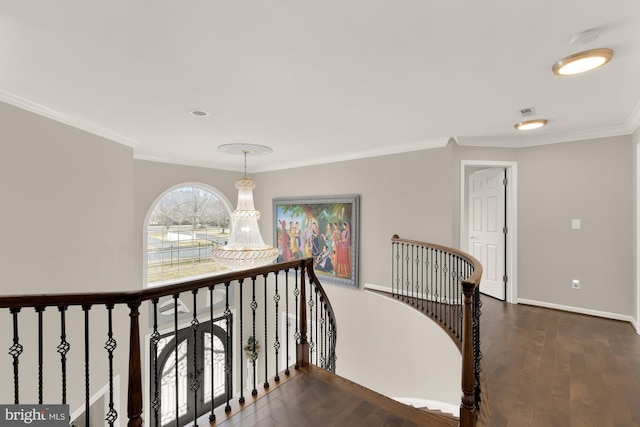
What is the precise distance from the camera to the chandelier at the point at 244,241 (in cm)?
380

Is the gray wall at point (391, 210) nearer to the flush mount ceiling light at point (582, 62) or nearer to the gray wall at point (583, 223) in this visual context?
the gray wall at point (583, 223)

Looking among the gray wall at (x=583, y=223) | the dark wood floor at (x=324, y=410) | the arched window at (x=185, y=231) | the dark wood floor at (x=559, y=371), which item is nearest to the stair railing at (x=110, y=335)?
the dark wood floor at (x=324, y=410)

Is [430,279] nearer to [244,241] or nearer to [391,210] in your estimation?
[391,210]

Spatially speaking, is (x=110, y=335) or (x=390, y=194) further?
(x=390, y=194)

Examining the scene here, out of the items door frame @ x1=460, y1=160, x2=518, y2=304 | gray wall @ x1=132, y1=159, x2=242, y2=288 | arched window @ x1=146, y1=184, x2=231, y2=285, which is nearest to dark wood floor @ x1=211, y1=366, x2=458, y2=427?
door frame @ x1=460, y1=160, x2=518, y2=304

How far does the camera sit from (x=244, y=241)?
4.09 meters

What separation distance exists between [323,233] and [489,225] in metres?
2.79

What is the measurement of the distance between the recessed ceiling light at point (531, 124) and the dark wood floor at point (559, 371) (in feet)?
7.55

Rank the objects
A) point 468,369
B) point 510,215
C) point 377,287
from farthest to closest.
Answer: point 377,287 → point 510,215 → point 468,369

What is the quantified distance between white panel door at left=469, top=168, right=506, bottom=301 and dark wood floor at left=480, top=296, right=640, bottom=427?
0.86m

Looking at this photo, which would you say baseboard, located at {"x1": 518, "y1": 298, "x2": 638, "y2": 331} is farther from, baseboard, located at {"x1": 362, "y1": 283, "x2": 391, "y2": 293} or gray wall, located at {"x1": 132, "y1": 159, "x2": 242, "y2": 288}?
gray wall, located at {"x1": 132, "y1": 159, "x2": 242, "y2": 288}


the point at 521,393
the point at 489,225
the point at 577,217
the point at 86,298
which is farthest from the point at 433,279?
the point at 86,298

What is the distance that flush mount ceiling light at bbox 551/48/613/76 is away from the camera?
187 cm

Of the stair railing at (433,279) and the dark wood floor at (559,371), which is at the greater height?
the stair railing at (433,279)
